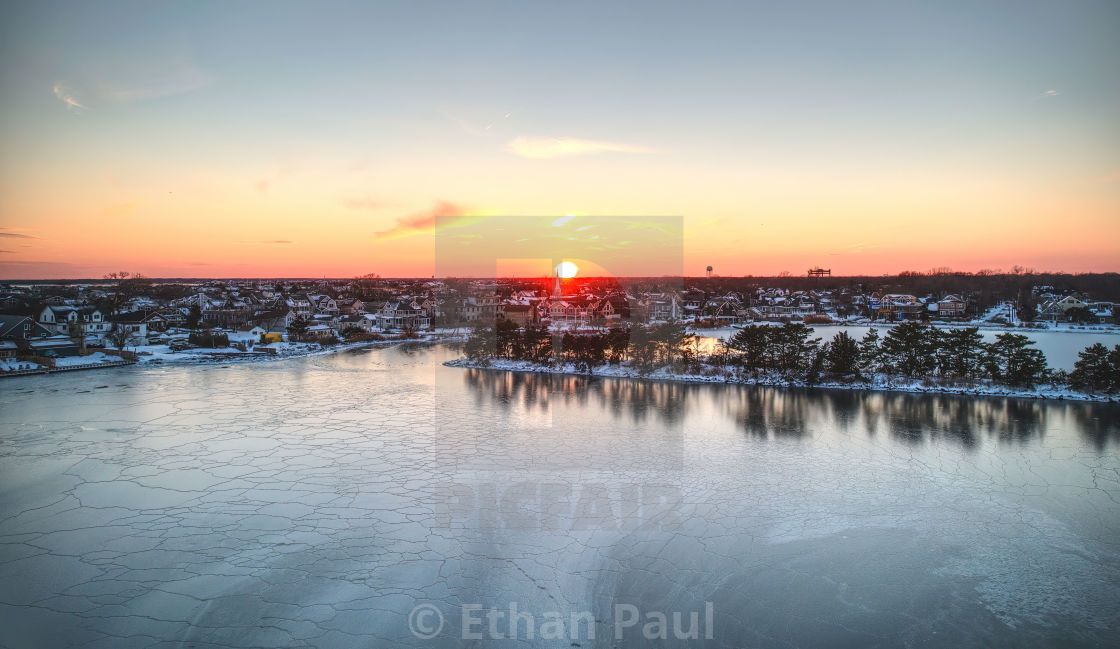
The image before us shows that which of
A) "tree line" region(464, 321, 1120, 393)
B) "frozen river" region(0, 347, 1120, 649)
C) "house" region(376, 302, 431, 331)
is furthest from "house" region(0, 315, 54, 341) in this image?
"tree line" region(464, 321, 1120, 393)

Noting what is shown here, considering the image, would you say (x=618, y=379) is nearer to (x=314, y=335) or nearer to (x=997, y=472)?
(x=997, y=472)

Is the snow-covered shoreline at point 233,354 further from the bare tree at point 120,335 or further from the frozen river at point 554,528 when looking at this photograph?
the frozen river at point 554,528

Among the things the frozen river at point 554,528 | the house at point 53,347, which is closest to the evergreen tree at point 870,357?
the frozen river at point 554,528

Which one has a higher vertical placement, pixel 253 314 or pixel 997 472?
pixel 253 314

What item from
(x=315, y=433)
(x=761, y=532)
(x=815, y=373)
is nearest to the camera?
(x=761, y=532)

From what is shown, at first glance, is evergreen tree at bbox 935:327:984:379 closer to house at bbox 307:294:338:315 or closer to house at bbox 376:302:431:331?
house at bbox 376:302:431:331

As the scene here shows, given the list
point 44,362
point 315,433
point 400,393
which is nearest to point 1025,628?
point 315,433
